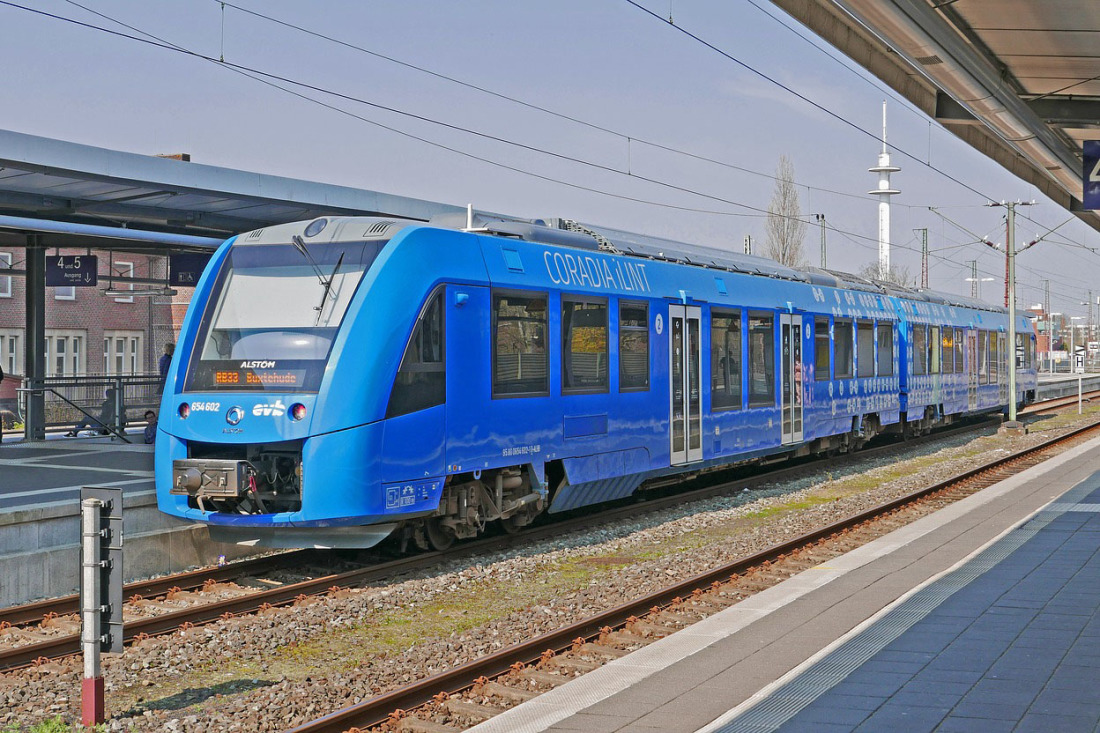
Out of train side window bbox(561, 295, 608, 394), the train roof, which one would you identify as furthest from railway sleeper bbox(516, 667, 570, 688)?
the train roof

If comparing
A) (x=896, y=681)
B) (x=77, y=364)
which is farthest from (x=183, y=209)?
(x=77, y=364)

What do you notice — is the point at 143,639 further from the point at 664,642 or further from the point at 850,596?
the point at 850,596

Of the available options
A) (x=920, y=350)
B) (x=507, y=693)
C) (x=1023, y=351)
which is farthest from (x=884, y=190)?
(x=507, y=693)

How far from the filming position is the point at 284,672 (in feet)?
25.1

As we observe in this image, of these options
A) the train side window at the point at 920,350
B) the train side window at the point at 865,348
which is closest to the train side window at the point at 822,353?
the train side window at the point at 865,348

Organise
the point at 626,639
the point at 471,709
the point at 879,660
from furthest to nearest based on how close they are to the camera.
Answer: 1. the point at 626,639
2. the point at 879,660
3. the point at 471,709

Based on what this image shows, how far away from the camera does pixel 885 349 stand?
2359 centimetres

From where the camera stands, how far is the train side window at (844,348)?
68.6 ft

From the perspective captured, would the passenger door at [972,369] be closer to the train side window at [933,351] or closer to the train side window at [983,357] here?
the train side window at [983,357]

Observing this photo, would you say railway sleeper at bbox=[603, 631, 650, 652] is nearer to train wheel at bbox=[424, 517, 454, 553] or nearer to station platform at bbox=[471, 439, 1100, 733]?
station platform at bbox=[471, 439, 1100, 733]

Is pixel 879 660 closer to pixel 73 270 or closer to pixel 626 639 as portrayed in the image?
pixel 626 639

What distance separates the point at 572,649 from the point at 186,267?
14.9 m

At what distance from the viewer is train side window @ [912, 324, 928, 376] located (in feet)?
83.8

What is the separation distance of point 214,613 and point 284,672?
5.52ft
